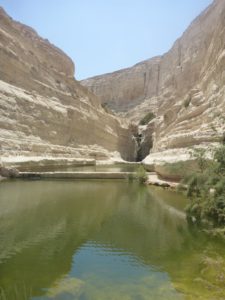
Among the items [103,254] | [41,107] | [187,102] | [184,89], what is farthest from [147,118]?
[103,254]

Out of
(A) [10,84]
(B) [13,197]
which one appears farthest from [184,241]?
(A) [10,84]

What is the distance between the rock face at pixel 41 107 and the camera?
71.8ft

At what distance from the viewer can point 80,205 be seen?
10.2 metres

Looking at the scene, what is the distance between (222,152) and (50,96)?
2115 centimetres

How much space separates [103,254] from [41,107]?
68.3 ft

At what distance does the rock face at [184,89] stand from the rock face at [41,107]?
23.1 feet

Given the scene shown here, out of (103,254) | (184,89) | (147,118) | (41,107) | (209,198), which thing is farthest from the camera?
(147,118)

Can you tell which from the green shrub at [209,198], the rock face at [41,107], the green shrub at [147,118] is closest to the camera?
the green shrub at [209,198]

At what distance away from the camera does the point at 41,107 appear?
25.2 metres

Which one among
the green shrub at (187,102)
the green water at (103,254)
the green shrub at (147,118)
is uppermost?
the green shrub at (147,118)

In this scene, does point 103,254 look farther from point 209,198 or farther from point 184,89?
point 184,89

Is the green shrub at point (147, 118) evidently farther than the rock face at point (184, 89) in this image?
Yes

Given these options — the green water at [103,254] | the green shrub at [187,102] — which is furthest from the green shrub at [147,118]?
the green water at [103,254]

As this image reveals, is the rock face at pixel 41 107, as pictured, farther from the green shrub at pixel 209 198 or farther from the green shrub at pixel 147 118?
the green shrub at pixel 147 118
